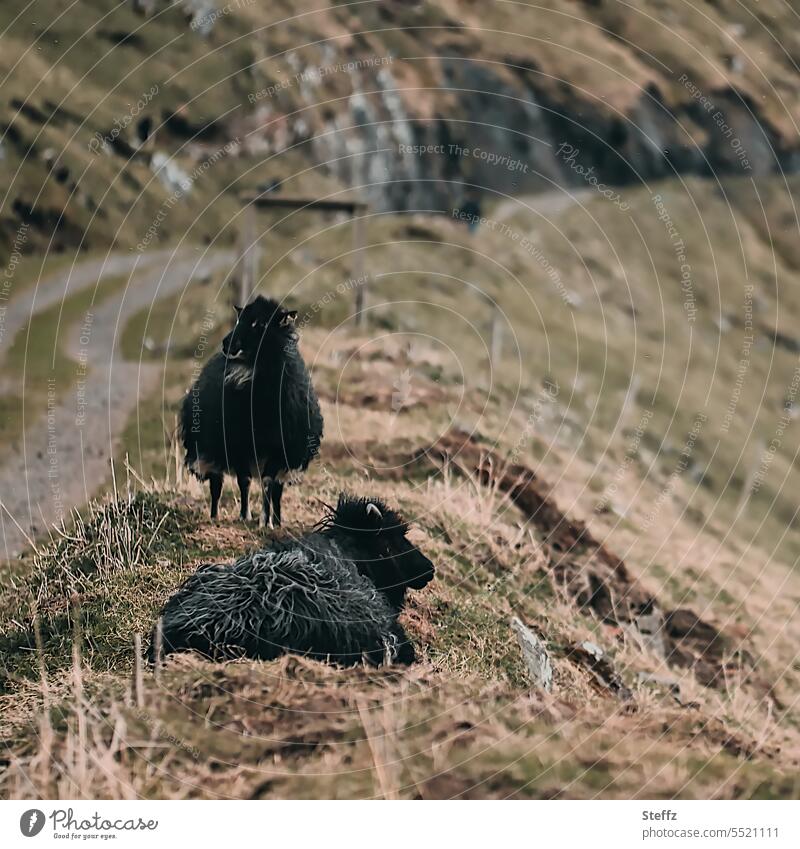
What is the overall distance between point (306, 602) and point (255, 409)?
81.0 inches

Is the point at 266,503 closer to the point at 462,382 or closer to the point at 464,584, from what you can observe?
the point at 464,584

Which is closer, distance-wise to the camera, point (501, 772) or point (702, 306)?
point (501, 772)

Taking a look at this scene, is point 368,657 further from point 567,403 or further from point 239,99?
point 239,99

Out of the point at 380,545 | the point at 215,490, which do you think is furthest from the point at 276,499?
the point at 380,545

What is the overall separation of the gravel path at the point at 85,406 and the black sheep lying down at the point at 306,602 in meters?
2.69

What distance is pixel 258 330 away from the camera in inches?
396

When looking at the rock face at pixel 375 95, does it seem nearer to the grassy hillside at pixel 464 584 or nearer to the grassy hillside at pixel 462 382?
the grassy hillside at pixel 462 382

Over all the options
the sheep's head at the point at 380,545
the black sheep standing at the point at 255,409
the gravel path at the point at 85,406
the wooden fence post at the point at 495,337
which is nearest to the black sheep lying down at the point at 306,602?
the sheep's head at the point at 380,545

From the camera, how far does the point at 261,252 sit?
17.3 m

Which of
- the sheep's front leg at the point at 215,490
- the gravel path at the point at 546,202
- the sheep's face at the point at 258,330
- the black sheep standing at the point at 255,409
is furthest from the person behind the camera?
the gravel path at the point at 546,202

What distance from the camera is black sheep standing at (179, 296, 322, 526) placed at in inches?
398

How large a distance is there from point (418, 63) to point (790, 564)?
1049 cm

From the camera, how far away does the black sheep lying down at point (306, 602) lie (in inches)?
368
